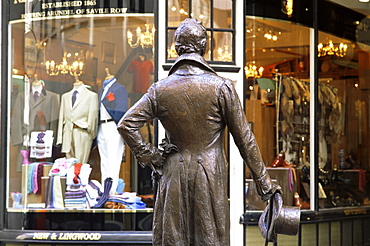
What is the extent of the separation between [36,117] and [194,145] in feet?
15.6

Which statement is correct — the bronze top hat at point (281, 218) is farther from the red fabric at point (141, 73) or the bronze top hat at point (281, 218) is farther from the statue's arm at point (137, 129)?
the red fabric at point (141, 73)

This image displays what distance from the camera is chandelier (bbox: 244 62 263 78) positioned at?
970 cm

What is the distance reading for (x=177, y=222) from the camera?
514 centimetres

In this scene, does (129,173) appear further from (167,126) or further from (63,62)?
(167,126)

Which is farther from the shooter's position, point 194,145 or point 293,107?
point 293,107

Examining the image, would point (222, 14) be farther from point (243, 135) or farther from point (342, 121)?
point (243, 135)

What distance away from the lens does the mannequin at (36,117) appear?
30.9 ft

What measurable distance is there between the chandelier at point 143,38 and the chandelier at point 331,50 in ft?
8.45

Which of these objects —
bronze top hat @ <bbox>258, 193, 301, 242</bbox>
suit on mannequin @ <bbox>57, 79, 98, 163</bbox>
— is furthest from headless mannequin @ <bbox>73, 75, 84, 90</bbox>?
bronze top hat @ <bbox>258, 193, 301, 242</bbox>

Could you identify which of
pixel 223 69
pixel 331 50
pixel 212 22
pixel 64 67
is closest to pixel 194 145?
pixel 223 69

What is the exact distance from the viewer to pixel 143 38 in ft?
30.3

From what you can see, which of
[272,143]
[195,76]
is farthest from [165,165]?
[272,143]

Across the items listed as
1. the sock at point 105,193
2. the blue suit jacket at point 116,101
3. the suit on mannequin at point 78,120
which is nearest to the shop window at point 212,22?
the blue suit jacket at point 116,101

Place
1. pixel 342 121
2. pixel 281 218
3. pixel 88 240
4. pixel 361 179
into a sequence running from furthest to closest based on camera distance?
pixel 361 179 → pixel 342 121 → pixel 88 240 → pixel 281 218
